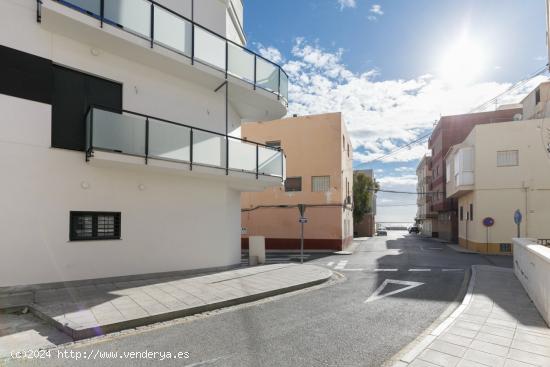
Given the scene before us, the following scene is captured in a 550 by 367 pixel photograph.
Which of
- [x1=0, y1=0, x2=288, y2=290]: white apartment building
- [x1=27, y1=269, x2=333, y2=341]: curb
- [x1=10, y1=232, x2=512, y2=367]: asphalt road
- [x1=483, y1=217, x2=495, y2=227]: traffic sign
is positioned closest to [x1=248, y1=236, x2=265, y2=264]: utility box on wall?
[x1=0, y1=0, x2=288, y2=290]: white apartment building

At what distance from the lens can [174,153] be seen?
29.5 ft

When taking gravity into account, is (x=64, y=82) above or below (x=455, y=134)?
below

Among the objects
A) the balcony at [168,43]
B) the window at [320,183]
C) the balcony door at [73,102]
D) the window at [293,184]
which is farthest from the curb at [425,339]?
the window at [293,184]

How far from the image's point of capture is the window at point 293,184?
22.0 metres

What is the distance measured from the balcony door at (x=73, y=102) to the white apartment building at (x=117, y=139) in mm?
26

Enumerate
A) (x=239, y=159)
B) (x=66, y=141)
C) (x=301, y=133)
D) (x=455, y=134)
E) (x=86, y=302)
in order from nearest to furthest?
(x=86, y=302)
(x=66, y=141)
(x=239, y=159)
(x=301, y=133)
(x=455, y=134)

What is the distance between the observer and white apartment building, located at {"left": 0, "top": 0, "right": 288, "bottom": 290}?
7301 mm

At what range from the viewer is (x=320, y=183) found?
2155cm

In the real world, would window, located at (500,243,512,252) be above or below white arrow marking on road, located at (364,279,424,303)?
below

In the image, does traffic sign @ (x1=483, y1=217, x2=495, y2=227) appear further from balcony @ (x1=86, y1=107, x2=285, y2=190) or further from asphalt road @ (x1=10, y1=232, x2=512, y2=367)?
balcony @ (x1=86, y1=107, x2=285, y2=190)

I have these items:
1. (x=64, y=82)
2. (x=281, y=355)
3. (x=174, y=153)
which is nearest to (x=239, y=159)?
(x=174, y=153)

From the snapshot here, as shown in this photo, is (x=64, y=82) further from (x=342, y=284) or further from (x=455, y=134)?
(x=455, y=134)

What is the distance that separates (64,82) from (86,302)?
5.24 meters

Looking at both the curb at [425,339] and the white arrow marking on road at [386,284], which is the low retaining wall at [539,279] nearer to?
the curb at [425,339]
